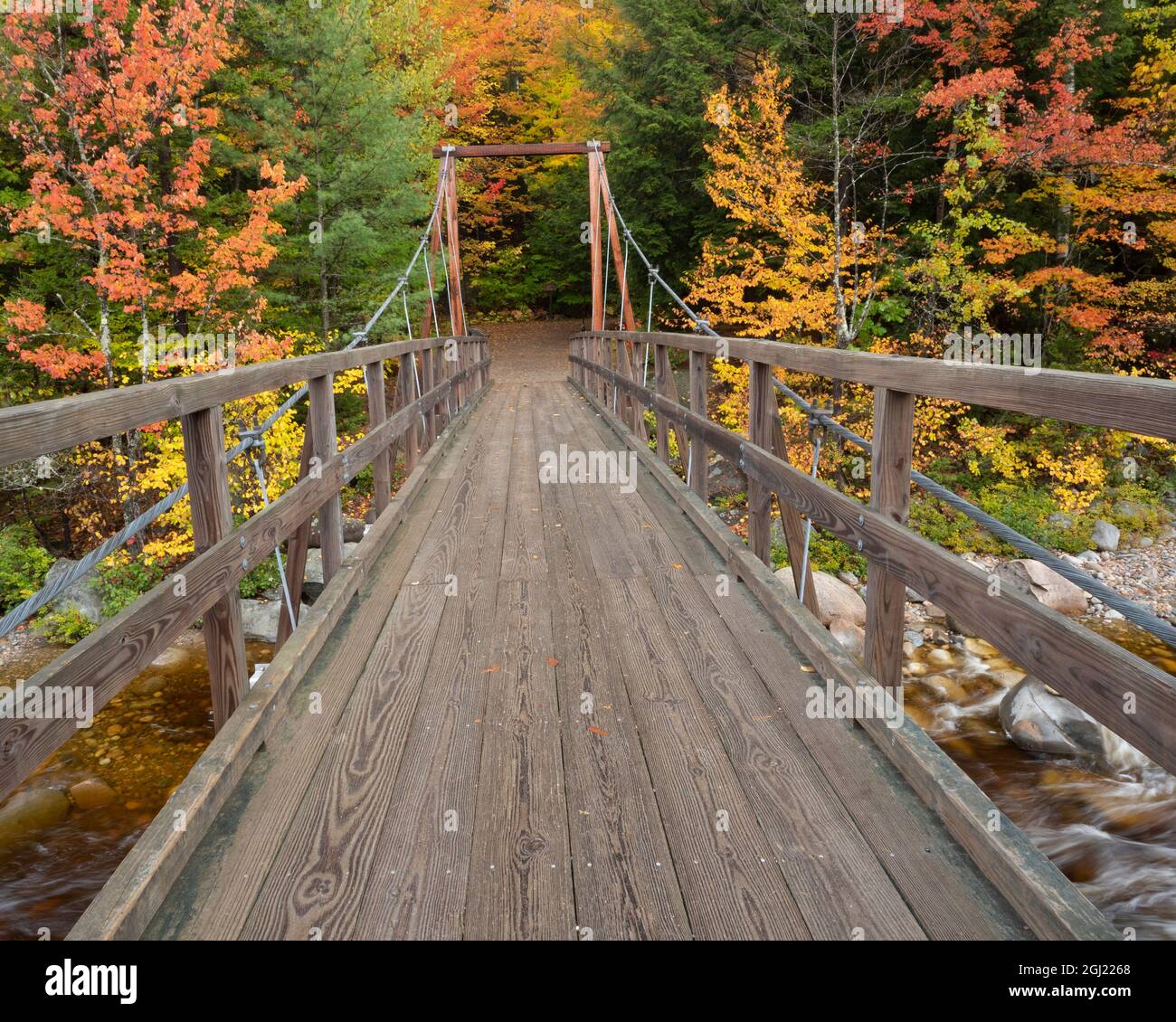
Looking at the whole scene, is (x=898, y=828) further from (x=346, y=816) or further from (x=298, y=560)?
(x=298, y=560)

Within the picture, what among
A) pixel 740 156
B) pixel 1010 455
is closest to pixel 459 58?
pixel 740 156

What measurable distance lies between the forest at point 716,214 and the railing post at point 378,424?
20.3 feet

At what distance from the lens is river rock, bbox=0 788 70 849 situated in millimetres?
6266

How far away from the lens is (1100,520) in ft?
42.0

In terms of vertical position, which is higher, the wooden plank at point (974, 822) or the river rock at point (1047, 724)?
the wooden plank at point (974, 822)

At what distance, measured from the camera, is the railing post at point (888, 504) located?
2.38 meters

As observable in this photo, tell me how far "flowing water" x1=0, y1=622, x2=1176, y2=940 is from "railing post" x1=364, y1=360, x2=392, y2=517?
3.09m

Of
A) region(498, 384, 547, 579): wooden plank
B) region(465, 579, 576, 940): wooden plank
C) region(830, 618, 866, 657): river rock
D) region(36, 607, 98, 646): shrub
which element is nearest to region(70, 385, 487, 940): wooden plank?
region(465, 579, 576, 940): wooden plank

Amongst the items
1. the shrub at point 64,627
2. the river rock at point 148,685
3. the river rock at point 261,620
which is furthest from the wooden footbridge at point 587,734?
the shrub at point 64,627

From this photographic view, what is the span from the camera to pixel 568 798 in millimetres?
2236

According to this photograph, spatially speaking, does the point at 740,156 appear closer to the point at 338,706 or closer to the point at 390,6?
the point at 390,6

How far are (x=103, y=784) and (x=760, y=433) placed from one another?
6.03 m

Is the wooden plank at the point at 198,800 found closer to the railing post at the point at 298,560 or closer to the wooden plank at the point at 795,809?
the railing post at the point at 298,560
